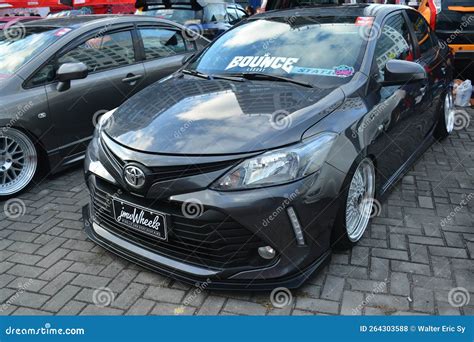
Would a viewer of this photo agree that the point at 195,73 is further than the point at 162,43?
No

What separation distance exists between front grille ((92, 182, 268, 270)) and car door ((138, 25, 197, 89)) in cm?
295

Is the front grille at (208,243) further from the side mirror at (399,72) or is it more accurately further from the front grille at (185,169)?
the side mirror at (399,72)

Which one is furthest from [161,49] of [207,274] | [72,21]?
[207,274]

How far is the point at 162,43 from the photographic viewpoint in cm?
557

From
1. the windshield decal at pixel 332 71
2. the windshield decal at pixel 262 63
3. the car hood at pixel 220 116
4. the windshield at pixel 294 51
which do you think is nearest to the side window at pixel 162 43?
the windshield at pixel 294 51

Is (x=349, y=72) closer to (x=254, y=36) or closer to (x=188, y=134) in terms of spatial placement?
(x=254, y=36)

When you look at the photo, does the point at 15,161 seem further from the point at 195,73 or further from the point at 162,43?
the point at 162,43

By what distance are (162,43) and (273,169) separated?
12.1 ft

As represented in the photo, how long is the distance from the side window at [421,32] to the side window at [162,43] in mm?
2839

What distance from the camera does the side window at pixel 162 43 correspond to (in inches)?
209

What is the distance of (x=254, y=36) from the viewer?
3.82 m

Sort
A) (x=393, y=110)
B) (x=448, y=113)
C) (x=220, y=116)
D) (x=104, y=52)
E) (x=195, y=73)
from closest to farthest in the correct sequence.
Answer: (x=220, y=116), (x=393, y=110), (x=195, y=73), (x=104, y=52), (x=448, y=113)

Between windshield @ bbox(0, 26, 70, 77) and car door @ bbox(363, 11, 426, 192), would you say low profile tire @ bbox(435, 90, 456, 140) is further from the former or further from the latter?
windshield @ bbox(0, 26, 70, 77)

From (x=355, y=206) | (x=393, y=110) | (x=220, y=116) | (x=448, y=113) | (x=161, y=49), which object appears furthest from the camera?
(x=161, y=49)
